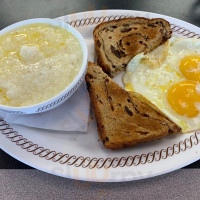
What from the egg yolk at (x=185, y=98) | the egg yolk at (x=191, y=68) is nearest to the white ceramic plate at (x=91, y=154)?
the egg yolk at (x=185, y=98)

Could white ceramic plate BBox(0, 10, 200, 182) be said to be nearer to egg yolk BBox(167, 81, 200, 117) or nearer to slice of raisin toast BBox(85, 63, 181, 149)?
slice of raisin toast BBox(85, 63, 181, 149)

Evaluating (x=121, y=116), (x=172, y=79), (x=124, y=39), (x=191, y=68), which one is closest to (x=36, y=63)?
(x=121, y=116)

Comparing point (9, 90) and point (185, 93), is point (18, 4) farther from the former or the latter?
point (185, 93)

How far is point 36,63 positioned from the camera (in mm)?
1519

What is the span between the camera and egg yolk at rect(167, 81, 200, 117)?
1.67 meters

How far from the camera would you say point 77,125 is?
156 centimetres

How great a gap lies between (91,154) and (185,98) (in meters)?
0.83

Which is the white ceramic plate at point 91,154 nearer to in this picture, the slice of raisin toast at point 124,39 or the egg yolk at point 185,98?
the egg yolk at point 185,98

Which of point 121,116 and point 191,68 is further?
point 191,68

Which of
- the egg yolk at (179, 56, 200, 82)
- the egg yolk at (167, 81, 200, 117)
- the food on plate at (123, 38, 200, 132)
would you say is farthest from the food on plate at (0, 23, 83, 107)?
the egg yolk at (179, 56, 200, 82)

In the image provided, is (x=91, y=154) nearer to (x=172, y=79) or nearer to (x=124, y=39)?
(x=172, y=79)

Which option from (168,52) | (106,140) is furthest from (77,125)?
(168,52)

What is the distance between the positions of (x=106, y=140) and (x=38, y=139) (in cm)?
45

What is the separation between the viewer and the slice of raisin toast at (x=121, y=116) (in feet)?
4.76
